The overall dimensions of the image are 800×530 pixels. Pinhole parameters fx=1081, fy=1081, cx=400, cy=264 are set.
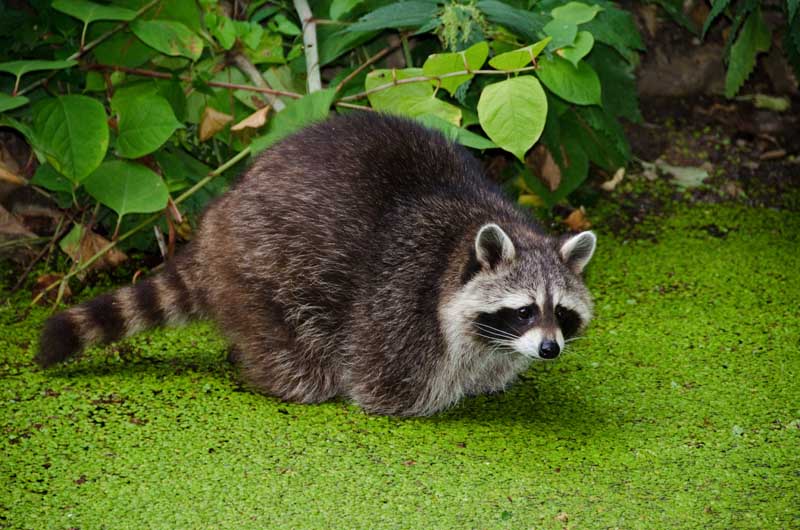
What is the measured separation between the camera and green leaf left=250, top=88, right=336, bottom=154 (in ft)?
16.0

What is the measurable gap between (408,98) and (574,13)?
0.85 meters

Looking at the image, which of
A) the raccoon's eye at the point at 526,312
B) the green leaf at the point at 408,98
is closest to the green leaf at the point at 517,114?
the green leaf at the point at 408,98

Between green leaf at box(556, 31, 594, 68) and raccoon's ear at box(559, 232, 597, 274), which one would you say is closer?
raccoon's ear at box(559, 232, 597, 274)

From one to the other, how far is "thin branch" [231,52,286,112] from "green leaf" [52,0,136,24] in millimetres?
715

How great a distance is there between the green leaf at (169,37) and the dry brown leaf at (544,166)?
5.82ft

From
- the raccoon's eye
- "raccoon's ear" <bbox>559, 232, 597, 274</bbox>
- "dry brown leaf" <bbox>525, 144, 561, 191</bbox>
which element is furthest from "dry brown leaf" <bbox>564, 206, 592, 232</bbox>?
the raccoon's eye

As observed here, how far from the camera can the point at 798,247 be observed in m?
5.72

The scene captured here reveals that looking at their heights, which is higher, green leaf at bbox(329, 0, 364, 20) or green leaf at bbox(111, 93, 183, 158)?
green leaf at bbox(329, 0, 364, 20)

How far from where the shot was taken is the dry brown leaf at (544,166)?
18.2ft

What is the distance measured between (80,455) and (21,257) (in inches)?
78.5

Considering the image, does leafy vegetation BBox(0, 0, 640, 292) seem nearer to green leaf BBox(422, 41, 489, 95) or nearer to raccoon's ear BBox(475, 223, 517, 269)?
green leaf BBox(422, 41, 489, 95)

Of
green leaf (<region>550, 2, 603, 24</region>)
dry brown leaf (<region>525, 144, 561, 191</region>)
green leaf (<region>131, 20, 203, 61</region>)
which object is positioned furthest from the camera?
dry brown leaf (<region>525, 144, 561, 191</region>)

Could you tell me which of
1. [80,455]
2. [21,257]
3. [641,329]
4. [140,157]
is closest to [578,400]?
[641,329]

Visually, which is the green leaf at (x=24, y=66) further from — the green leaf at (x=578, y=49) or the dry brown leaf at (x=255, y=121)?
the green leaf at (x=578, y=49)
